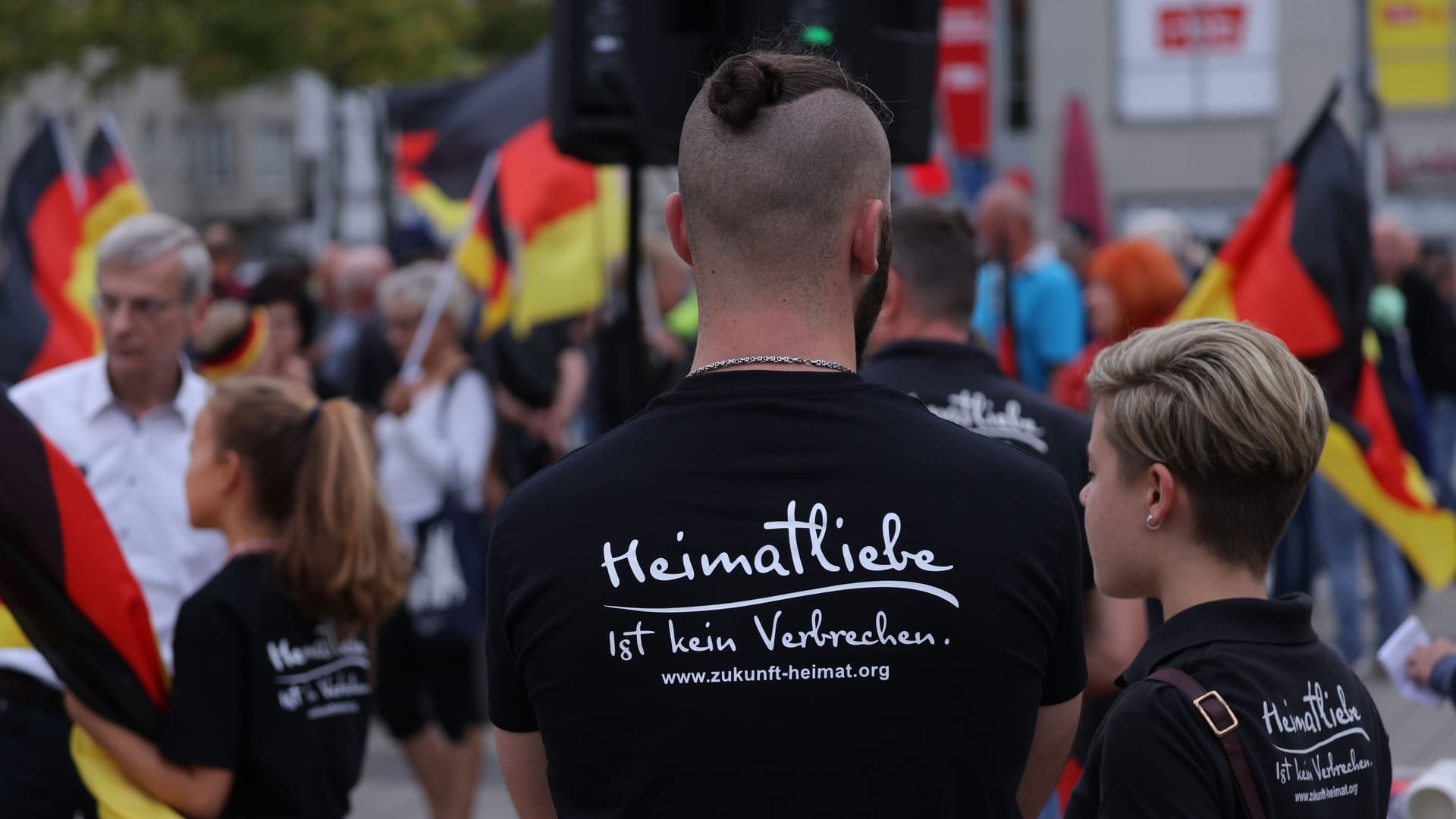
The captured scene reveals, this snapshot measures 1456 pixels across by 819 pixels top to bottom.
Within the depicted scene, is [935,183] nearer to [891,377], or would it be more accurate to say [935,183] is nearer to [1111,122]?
[891,377]

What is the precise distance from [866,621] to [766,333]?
14.1 inches

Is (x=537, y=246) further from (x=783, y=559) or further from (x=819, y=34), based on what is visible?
(x=783, y=559)

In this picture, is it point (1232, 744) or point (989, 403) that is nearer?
point (1232, 744)

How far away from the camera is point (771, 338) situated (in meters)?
2.01

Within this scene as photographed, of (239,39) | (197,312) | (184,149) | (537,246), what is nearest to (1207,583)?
(197,312)

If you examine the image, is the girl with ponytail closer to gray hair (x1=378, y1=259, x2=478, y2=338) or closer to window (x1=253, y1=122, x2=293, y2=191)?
gray hair (x1=378, y1=259, x2=478, y2=338)

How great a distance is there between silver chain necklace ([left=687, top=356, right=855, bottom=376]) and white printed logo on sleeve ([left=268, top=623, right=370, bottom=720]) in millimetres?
1800

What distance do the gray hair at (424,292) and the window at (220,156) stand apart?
1926 inches

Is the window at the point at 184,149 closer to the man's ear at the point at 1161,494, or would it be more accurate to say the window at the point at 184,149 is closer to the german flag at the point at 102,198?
the german flag at the point at 102,198

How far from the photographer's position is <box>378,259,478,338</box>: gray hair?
7148 mm

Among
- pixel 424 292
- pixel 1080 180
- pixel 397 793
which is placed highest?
pixel 424 292

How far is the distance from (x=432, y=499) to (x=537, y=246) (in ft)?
5.93

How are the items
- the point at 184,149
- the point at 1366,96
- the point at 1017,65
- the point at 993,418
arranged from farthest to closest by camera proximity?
the point at 184,149 → the point at 1017,65 → the point at 1366,96 → the point at 993,418

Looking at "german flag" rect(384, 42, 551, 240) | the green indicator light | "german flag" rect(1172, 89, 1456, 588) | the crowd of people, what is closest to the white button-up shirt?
the crowd of people
